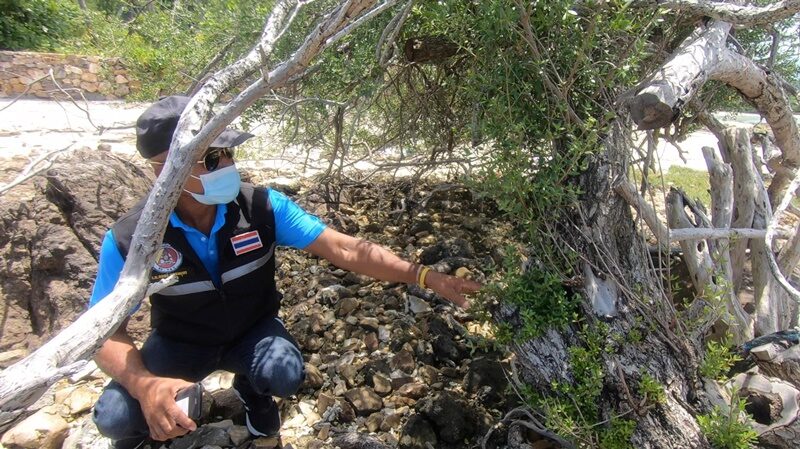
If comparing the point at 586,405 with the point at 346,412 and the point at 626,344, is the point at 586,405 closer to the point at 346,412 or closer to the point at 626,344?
the point at 626,344

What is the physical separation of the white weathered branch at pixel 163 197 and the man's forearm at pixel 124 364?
89 cm

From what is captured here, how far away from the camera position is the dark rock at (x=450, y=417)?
2.31 meters

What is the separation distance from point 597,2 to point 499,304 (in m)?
1.16

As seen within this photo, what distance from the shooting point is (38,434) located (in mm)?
2477

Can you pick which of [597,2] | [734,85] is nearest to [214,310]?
[597,2]

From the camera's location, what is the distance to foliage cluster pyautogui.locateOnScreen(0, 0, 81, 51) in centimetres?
1103

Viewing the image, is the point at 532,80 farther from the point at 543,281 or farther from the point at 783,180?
the point at 783,180

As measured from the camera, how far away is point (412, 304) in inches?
125

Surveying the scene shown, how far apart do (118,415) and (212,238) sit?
0.81m

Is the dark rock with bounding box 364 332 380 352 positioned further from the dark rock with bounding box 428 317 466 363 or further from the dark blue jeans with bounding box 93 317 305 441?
the dark blue jeans with bounding box 93 317 305 441

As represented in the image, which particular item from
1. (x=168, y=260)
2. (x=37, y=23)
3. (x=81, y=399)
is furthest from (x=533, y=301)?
(x=37, y=23)

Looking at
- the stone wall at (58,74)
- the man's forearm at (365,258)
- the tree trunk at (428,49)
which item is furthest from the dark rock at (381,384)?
the stone wall at (58,74)

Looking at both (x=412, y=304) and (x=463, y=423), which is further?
(x=412, y=304)

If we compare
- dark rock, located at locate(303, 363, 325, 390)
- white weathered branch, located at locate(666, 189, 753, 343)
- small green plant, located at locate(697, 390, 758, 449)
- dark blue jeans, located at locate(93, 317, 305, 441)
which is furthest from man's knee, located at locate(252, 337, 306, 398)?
white weathered branch, located at locate(666, 189, 753, 343)
